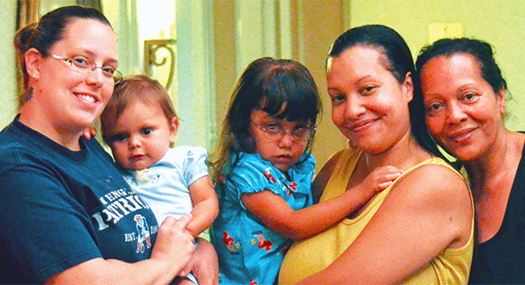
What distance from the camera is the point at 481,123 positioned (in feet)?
5.51

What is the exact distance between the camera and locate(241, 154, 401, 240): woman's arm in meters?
1.63

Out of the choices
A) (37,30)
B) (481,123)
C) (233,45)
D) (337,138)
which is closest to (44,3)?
(233,45)

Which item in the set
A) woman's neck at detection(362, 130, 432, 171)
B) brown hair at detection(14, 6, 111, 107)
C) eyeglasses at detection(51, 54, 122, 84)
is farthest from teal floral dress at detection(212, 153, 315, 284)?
brown hair at detection(14, 6, 111, 107)

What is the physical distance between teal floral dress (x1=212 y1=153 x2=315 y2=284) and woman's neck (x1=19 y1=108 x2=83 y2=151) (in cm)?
65

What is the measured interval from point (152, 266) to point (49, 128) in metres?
0.51

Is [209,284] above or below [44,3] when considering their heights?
below

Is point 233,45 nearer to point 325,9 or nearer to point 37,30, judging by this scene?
point 325,9

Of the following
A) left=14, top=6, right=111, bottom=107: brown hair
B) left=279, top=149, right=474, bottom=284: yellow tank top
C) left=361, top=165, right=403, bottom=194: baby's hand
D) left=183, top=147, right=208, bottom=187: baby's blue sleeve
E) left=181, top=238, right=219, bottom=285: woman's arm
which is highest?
left=14, top=6, right=111, bottom=107: brown hair

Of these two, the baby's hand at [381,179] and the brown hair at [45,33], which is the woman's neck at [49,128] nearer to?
the brown hair at [45,33]

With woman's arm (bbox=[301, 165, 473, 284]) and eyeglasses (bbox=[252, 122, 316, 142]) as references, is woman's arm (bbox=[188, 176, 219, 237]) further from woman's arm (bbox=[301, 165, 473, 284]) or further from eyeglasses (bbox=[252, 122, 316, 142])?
woman's arm (bbox=[301, 165, 473, 284])

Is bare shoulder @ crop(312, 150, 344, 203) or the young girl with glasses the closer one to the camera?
the young girl with glasses

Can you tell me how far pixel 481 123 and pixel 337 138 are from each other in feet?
4.34

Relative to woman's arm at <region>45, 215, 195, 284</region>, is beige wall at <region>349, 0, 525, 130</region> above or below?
above

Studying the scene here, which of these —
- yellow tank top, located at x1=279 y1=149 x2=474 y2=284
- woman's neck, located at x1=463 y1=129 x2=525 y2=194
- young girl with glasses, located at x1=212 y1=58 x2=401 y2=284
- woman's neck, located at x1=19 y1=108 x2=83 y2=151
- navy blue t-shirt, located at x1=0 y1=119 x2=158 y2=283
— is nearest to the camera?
navy blue t-shirt, located at x1=0 y1=119 x2=158 y2=283
